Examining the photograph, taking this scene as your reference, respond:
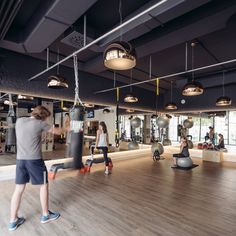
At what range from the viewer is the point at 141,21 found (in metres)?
3.02

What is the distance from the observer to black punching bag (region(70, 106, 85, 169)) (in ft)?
10.0

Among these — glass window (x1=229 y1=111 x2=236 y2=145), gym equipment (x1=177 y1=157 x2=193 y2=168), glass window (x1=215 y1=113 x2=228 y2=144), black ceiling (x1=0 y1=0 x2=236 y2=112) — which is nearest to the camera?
black ceiling (x1=0 y1=0 x2=236 y2=112)

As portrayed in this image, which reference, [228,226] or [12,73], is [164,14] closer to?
[228,226]

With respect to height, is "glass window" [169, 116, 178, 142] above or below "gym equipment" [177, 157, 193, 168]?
above

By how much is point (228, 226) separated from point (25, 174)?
9.44 ft

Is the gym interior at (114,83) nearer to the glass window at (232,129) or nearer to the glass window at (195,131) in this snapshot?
the glass window at (232,129)

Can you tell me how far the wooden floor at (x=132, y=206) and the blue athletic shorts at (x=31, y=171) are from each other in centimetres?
61

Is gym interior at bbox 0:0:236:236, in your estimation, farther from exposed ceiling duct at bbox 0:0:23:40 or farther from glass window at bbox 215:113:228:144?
→ glass window at bbox 215:113:228:144

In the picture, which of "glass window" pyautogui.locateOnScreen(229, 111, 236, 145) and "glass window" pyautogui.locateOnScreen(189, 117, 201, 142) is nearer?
"glass window" pyautogui.locateOnScreen(229, 111, 236, 145)

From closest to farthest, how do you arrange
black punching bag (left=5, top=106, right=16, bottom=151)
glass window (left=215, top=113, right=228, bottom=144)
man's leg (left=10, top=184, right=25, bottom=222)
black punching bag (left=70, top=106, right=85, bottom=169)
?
1. man's leg (left=10, top=184, right=25, bottom=222)
2. black punching bag (left=70, top=106, right=85, bottom=169)
3. black punching bag (left=5, top=106, right=16, bottom=151)
4. glass window (left=215, top=113, right=228, bottom=144)

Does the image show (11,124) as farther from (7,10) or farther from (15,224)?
(15,224)

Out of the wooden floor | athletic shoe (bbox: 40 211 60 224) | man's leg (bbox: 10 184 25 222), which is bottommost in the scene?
the wooden floor

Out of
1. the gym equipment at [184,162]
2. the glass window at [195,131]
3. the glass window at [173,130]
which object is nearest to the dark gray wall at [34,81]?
the gym equipment at [184,162]

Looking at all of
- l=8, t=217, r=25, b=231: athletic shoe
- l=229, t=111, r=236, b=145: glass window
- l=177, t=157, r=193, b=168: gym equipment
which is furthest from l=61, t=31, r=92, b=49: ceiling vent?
l=229, t=111, r=236, b=145: glass window
